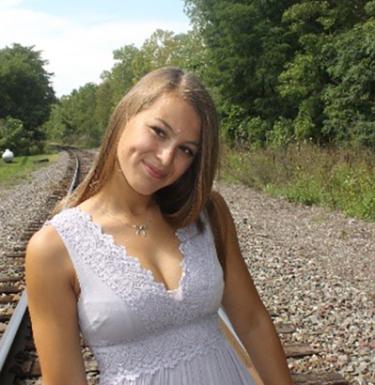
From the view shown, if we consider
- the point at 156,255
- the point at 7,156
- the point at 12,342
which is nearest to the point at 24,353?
the point at 12,342

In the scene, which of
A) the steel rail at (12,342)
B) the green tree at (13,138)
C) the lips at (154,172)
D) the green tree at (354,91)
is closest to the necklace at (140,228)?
the lips at (154,172)

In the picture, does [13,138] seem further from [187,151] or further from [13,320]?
[187,151]

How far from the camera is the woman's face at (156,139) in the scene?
1653 mm

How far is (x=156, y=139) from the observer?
166cm

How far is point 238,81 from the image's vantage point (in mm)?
28375

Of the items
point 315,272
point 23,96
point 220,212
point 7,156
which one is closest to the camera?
point 220,212

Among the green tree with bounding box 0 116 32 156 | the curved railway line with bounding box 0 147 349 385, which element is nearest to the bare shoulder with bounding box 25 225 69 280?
the curved railway line with bounding box 0 147 349 385

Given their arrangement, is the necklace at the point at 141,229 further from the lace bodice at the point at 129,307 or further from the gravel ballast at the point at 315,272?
the gravel ballast at the point at 315,272

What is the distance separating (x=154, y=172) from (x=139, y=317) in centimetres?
35

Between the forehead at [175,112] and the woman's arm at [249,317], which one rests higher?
the forehead at [175,112]

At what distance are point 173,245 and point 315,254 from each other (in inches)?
256

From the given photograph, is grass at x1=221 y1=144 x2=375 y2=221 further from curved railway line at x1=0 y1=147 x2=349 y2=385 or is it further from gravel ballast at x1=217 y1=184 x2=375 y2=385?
curved railway line at x1=0 y1=147 x2=349 y2=385

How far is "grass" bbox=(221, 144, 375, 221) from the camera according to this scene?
12461 mm

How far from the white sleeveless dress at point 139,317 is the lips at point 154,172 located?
0.18 metres
